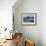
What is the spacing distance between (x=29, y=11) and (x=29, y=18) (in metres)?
0.33

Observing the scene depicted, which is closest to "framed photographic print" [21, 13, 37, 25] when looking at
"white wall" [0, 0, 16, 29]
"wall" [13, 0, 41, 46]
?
"wall" [13, 0, 41, 46]

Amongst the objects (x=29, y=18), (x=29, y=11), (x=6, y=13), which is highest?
(x=29, y=11)

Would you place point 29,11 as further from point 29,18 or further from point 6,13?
point 6,13

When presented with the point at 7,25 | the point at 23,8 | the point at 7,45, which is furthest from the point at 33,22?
the point at 7,45

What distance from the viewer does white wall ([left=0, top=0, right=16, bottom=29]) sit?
4.55 metres

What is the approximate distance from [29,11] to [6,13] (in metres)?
1.43

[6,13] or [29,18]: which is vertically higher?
[6,13]

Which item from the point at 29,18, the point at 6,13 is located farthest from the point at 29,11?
the point at 6,13

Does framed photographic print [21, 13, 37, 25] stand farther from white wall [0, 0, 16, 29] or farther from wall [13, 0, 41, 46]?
white wall [0, 0, 16, 29]

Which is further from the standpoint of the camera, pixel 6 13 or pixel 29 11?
pixel 29 11

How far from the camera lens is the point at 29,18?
18.5ft

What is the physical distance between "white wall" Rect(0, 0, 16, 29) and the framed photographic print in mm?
1184

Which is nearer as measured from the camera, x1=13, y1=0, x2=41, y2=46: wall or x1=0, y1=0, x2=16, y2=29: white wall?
x1=0, y1=0, x2=16, y2=29: white wall

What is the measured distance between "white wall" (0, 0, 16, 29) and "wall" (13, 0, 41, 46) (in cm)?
108
